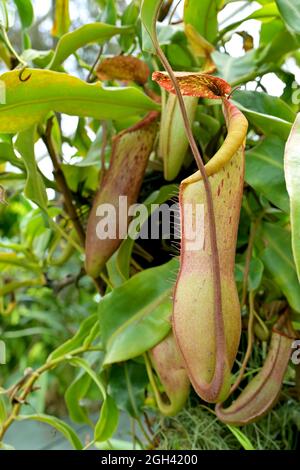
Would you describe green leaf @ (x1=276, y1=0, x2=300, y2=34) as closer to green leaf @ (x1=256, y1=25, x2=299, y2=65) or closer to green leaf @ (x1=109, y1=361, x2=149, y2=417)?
green leaf @ (x1=256, y1=25, x2=299, y2=65)

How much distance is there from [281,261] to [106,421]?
31 cm

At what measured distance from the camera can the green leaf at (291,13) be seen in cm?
53

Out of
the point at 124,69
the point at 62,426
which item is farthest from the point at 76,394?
the point at 124,69

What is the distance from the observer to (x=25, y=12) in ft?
2.34

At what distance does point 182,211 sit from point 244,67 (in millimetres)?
351

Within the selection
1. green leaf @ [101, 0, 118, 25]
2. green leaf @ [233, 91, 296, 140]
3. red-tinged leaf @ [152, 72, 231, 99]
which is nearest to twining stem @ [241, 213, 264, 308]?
green leaf @ [233, 91, 296, 140]

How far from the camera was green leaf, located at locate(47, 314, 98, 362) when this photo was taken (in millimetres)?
728

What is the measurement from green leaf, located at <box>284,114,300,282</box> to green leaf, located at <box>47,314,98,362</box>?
44cm

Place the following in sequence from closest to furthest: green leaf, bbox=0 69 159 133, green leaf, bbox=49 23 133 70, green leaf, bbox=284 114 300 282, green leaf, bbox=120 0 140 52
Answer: green leaf, bbox=284 114 300 282 → green leaf, bbox=0 69 159 133 → green leaf, bbox=49 23 133 70 → green leaf, bbox=120 0 140 52

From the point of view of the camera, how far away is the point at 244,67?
67 centimetres

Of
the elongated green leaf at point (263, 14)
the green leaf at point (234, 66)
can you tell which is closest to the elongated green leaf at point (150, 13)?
the green leaf at point (234, 66)

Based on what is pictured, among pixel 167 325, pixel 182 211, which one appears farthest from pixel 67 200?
pixel 182 211

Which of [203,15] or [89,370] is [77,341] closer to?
[89,370]

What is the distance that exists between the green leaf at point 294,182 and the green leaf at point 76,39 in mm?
345
